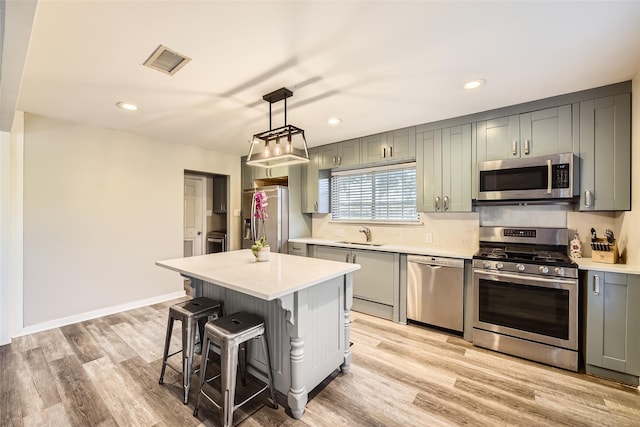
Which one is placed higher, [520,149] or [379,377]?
[520,149]

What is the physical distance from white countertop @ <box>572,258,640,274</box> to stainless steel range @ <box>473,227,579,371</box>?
0.08 metres

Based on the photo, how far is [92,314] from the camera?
344 centimetres

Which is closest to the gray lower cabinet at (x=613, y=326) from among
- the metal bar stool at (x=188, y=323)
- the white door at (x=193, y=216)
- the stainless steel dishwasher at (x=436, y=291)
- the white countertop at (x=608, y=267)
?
the white countertop at (x=608, y=267)

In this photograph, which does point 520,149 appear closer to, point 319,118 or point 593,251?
point 593,251

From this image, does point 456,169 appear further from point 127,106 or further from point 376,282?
point 127,106

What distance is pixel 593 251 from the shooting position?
2387 millimetres

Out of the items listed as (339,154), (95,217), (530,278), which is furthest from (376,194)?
(95,217)

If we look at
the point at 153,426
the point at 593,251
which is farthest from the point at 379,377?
the point at 593,251

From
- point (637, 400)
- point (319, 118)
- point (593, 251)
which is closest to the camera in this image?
point (637, 400)

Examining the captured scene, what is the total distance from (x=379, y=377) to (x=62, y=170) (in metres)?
4.18

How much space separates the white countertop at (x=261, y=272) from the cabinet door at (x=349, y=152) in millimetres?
1988

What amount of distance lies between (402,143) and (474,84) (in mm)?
1247

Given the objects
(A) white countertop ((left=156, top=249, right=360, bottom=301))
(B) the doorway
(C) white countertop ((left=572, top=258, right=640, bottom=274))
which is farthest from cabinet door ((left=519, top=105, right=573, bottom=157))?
(B) the doorway

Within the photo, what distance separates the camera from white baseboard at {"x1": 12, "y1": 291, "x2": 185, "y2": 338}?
303 centimetres
